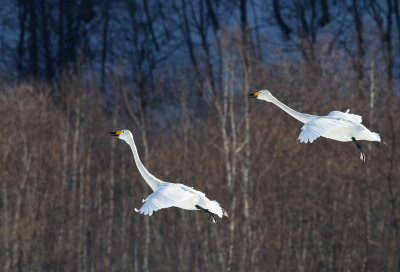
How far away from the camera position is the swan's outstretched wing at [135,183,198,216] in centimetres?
921

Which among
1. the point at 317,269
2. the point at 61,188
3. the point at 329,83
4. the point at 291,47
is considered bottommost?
the point at 317,269

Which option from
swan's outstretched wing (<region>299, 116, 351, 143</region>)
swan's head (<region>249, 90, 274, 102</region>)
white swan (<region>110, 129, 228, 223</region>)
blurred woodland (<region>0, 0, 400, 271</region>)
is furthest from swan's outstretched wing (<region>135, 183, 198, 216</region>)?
blurred woodland (<region>0, 0, 400, 271</region>)

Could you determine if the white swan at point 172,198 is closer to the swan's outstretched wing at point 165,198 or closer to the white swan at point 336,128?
the swan's outstretched wing at point 165,198

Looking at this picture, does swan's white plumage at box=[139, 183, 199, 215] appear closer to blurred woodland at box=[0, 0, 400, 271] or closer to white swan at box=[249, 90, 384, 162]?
white swan at box=[249, 90, 384, 162]

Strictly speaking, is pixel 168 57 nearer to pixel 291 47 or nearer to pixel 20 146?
pixel 291 47

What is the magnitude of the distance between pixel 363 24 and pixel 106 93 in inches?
617

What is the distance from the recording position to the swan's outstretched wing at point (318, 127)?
9523mm

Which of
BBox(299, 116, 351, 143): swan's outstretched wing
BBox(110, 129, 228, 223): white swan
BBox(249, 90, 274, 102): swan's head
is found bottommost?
BBox(110, 129, 228, 223): white swan

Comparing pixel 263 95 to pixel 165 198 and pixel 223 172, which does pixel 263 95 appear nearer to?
pixel 165 198

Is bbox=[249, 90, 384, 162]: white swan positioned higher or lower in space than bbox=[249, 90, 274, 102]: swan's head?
lower

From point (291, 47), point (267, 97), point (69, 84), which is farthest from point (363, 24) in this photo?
point (267, 97)

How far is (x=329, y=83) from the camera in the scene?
35.9 meters

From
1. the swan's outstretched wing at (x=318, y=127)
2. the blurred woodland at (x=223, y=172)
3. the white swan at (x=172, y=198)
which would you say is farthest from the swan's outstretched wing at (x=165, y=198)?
the blurred woodland at (x=223, y=172)

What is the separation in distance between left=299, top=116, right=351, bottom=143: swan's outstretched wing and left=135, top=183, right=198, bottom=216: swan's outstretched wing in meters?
1.55
